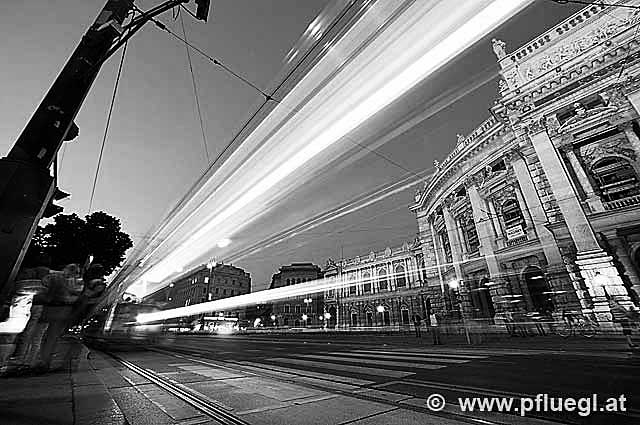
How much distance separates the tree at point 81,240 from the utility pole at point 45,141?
18.1m

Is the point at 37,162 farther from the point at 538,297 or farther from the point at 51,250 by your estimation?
the point at 538,297

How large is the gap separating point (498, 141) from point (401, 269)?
2955 cm

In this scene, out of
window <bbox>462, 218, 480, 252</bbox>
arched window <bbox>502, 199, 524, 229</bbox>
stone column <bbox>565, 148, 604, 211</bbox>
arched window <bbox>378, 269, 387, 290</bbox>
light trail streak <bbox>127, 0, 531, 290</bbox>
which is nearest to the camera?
light trail streak <bbox>127, 0, 531, 290</bbox>

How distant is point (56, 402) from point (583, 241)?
23269 millimetres

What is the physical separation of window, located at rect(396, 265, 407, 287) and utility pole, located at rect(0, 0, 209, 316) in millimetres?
48259

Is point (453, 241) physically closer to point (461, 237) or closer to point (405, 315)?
point (461, 237)

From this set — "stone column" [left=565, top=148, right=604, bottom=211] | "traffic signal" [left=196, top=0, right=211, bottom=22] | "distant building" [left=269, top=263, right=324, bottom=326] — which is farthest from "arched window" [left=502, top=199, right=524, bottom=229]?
"distant building" [left=269, top=263, right=324, bottom=326]

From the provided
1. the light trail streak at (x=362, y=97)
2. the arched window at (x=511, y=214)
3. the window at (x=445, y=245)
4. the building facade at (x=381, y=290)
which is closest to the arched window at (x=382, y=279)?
the building facade at (x=381, y=290)

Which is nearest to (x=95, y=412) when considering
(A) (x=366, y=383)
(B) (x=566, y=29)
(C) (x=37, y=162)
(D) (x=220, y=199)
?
(C) (x=37, y=162)

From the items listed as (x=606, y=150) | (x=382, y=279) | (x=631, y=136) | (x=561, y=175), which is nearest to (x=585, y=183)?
(x=561, y=175)

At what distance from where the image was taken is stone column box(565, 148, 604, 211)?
16702 millimetres

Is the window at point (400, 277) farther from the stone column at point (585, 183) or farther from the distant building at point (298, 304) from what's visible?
the stone column at point (585, 183)

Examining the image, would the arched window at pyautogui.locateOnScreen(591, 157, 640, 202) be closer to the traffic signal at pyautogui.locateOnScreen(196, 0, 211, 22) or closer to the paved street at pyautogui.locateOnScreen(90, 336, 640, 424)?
the paved street at pyautogui.locateOnScreen(90, 336, 640, 424)

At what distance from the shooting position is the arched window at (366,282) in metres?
52.6
